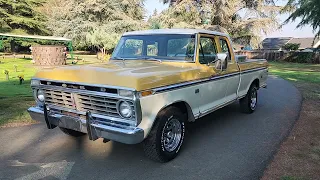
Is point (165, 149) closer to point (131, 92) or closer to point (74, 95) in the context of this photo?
point (131, 92)

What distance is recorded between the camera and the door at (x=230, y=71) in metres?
5.62

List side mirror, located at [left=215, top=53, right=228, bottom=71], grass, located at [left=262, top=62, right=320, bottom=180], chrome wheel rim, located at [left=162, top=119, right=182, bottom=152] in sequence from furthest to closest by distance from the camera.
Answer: side mirror, located at [left=215, top=53, right=228, bottom=71] < chrome wheel rim, located at [left=162, top=119, right=182, bottom=152] < grass, located at [left=262, top=62, right=320, bottom=180]

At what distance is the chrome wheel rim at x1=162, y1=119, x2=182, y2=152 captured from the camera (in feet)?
13.4

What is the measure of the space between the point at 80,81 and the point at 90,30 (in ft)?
107

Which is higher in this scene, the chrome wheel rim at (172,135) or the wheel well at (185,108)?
the wheel well at (185,108)

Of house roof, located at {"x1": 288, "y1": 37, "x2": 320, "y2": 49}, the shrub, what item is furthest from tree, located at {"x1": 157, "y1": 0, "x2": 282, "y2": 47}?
house roof, located at {"x1": 288, "y1": 37, "x2": 320, "y2": 49}

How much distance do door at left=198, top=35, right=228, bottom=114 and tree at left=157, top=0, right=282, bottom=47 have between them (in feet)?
76.6

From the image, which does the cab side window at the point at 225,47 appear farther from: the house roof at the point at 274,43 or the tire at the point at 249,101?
the house roof at the point at 274,43

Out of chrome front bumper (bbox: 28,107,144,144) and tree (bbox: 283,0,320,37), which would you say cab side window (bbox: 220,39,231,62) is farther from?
tree (bbox: 283,0,320,37)

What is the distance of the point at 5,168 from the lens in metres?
3.84

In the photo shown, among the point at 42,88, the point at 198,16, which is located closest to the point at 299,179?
the point at 42,88

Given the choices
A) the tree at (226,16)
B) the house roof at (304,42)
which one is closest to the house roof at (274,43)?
the house roof at (304,42)

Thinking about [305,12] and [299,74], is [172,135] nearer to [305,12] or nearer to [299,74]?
[299,74]

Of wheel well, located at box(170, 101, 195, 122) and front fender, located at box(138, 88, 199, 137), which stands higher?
front fender, located at box(138, 88, 199, 137)
